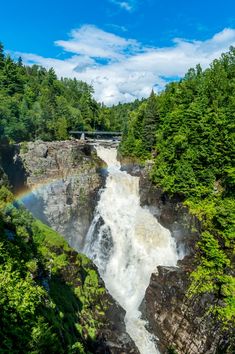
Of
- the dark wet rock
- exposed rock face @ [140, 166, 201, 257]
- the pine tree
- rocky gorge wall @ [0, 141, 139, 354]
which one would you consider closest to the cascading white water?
exposed rock face @ [140, 166, 201, 257]

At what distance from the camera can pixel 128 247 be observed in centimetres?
3709

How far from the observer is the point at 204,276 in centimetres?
→ 3022

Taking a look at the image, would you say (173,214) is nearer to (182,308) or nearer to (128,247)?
(128,247)

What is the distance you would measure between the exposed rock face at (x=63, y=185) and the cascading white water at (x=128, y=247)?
70.9 inches

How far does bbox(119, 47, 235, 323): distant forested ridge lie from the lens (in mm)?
30312

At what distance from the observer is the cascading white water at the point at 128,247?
32688mm

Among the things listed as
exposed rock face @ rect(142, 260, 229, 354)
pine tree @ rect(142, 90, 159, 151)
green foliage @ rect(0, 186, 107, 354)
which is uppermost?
pine tree @ rect(142, 90, 159, 151)

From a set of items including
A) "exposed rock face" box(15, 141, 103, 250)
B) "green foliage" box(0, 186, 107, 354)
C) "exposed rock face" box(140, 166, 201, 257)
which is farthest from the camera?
"exposed rock face" box(15, 141, 103, 250)

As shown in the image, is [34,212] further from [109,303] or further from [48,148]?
[109,303]

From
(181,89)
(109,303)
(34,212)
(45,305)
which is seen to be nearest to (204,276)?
(109,303)

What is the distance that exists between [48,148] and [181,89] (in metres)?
21.0

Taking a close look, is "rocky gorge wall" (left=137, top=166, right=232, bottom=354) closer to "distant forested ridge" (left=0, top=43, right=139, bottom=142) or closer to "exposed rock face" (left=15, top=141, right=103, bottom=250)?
"exposed rock face" (left=15, top=141, right=103, bottom=250)

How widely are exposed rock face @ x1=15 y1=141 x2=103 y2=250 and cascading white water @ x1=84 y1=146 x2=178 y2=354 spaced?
5.91 ft

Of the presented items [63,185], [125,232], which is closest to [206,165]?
[125,232]
